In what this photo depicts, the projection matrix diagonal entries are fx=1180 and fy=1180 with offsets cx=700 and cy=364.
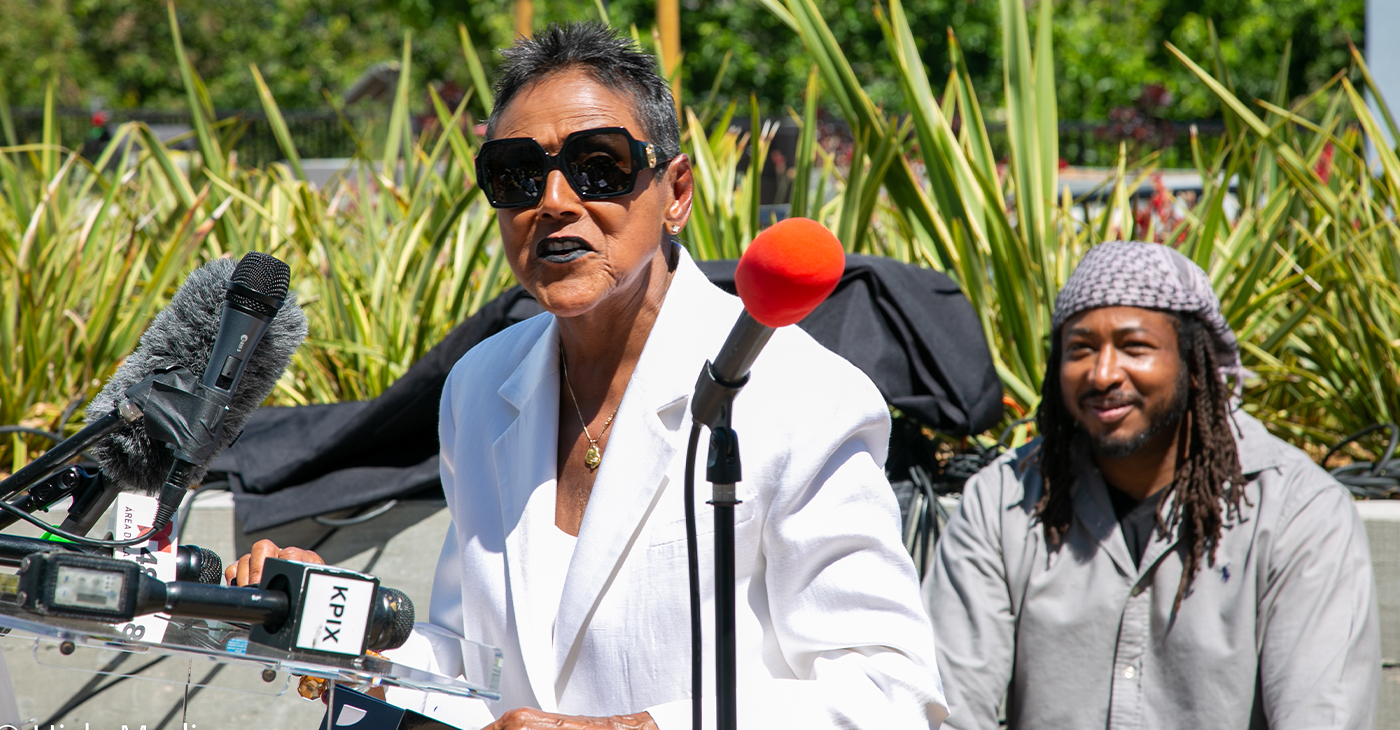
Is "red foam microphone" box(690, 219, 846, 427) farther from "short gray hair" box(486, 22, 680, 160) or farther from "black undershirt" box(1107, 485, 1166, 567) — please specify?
"black undershirt" box(1107, 485, 1166, 567)

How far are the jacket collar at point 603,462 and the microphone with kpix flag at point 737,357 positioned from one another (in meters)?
0.34

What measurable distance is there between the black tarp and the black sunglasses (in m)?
1.59

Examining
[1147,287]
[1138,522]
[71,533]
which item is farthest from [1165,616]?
[71,533]

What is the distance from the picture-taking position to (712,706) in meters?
1.57

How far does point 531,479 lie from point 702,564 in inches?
14.5

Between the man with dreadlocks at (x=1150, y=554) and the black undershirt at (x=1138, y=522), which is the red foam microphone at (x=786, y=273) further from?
the black undershirt at (x=1138, y=522)

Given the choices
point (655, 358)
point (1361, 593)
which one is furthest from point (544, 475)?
point (1361, 593)

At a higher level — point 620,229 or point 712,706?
point 620,229

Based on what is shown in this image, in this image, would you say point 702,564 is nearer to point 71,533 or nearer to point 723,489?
point 723,489

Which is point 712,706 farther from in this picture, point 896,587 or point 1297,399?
point 1297,399

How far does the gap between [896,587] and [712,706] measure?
294 mm

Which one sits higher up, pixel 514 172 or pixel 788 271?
pixel 514 172

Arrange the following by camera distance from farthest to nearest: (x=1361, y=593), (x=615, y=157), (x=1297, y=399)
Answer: (x=1297, y=399) → (x=1361, y=593) → (x=615, y=157)

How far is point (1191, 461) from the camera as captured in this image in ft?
9.59
